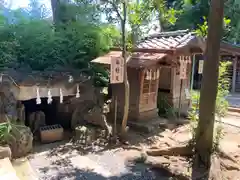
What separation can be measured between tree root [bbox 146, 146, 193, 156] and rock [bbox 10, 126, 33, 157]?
3.23 meters

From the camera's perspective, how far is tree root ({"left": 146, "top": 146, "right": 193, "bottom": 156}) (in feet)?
21.2

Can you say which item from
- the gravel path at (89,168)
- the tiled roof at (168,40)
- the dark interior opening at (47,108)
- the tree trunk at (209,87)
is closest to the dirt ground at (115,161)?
the gravel path at (89,168)

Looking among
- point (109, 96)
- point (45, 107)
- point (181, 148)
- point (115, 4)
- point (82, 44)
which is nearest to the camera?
point (181, 148)

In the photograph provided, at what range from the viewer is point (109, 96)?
10.5 metres

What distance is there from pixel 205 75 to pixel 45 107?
6.18 metres

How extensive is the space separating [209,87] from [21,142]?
4849mm

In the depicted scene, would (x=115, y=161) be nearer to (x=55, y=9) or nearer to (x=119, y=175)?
(x=119, y=175)

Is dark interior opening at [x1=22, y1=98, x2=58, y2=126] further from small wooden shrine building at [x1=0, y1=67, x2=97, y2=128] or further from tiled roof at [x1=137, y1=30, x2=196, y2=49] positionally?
tiled roof at [x1=137, y1=30, x2=196, y2=49]

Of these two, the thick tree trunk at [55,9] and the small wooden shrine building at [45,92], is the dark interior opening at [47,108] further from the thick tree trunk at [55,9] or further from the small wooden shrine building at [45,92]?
the thick tree trunk at [55,9]

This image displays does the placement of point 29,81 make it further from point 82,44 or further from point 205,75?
point 205,75

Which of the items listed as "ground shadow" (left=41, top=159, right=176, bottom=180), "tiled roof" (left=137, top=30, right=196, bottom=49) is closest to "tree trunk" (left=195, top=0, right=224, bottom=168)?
"ground shadow" (left=41, top=159, right=176, bottom=180)

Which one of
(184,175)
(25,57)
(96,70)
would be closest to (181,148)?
(184,175)

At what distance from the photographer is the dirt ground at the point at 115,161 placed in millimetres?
5723

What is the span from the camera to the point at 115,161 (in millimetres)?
6496
